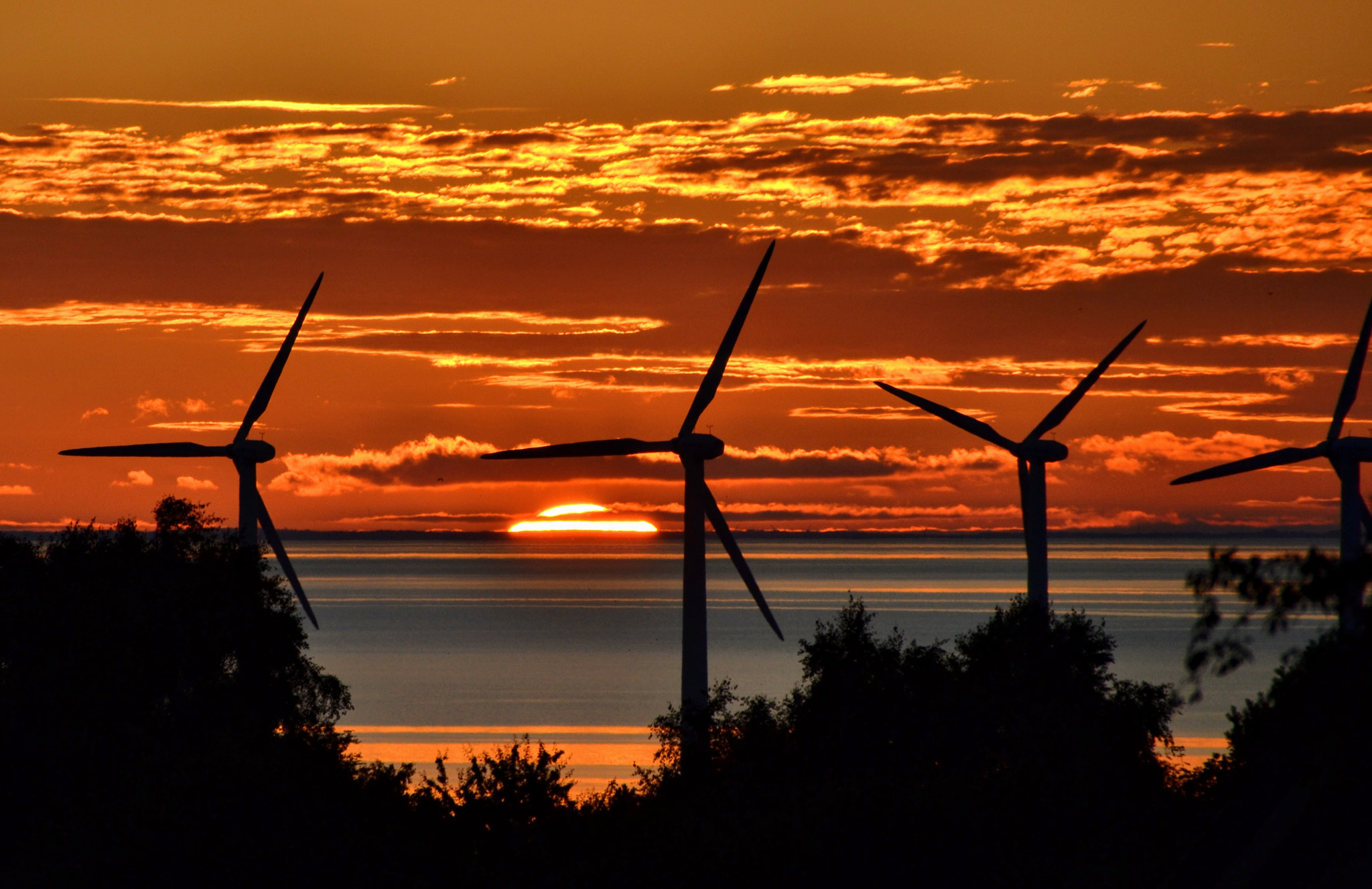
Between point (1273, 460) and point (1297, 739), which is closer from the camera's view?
point (1297, 739)

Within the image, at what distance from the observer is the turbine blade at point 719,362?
6375 cm

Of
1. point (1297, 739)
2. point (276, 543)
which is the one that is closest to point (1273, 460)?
point (276, 543)

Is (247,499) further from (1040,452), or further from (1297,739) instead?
(1297,739)

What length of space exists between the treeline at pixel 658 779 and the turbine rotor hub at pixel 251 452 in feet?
49.9

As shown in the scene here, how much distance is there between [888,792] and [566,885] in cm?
860

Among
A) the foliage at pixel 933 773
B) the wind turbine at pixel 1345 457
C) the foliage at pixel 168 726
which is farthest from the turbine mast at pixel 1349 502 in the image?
the foliage at pixel 168 726

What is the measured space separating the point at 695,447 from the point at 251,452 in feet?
105

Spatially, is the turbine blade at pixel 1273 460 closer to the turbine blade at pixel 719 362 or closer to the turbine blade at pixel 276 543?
the turbine blade at pixel 719 362

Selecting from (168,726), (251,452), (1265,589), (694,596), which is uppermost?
(251,452)

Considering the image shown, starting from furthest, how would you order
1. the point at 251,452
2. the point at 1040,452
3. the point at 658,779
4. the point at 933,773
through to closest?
the point at 251,452 → the point at 1040,452 → the point at 658,779 → the point at 933,773

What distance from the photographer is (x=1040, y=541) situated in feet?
259

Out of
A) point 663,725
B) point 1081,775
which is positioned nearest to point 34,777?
point 663,725

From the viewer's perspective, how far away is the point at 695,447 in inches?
2557

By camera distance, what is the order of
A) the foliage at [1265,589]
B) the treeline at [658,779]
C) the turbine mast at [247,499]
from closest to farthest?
1. the foliage at [1265,589]
2. the treeline at [658,779]
3. the turbine mast at [247,499]
